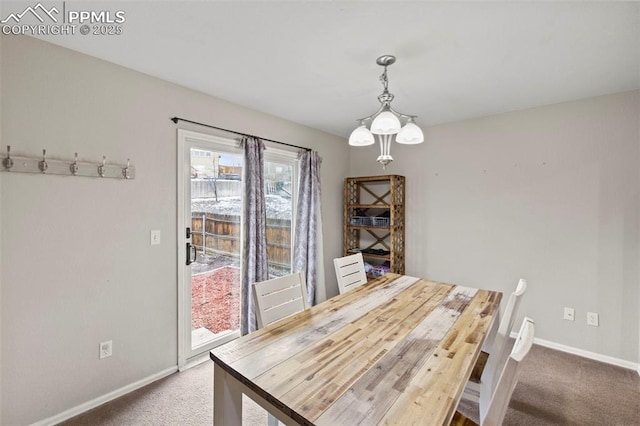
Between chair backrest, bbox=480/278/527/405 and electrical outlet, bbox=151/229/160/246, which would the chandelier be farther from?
electrical outlet, bbox=151/229/160/246

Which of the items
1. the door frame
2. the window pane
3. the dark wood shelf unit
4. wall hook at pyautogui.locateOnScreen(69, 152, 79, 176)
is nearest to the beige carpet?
the door frame

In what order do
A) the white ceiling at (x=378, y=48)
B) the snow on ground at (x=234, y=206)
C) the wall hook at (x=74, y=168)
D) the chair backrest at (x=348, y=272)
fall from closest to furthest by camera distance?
1. the white ceiling at (x=378, y=48)
2. the wall hook at (x=74, y=168)
3. the chair backrest at (x=348, y=272)
4. the snow on ground at (x=234, y=206)

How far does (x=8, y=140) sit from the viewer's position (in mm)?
1590

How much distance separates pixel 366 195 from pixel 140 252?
288 cm

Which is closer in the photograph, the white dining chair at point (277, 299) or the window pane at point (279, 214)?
the white dining chair at point (277, 299)

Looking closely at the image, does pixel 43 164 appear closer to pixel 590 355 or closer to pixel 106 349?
pixel 106 349

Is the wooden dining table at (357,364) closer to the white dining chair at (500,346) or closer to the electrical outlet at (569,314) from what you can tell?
the white dining chair at (500,346)

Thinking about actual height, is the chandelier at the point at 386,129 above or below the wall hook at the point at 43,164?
above

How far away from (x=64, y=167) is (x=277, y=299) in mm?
1605

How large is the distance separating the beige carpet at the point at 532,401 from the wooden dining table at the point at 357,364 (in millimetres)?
874

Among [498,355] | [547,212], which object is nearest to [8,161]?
[498,355]

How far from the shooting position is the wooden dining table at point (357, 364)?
0.89m

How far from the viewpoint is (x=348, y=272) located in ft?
7.93

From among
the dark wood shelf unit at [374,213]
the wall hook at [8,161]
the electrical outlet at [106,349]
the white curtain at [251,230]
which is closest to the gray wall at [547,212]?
the dark wood shelf unit at [374,213]
